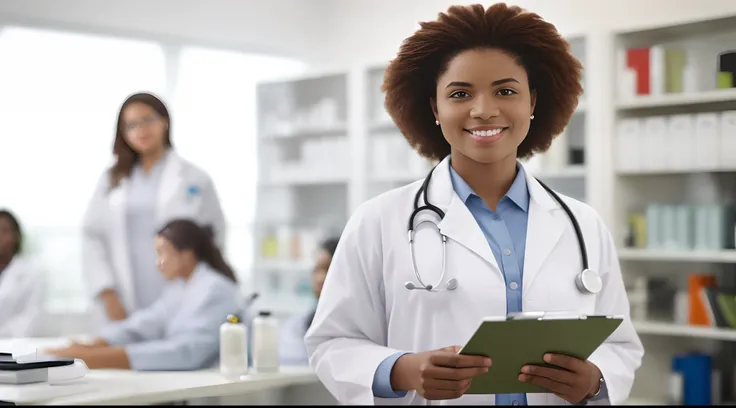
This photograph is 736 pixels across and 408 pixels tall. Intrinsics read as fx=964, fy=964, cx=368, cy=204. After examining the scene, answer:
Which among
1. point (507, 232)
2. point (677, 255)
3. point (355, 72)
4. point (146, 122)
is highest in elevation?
point (355, 72)

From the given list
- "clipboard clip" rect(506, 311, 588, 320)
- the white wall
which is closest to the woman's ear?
the white wall

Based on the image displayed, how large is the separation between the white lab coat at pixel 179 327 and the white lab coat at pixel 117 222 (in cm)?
6

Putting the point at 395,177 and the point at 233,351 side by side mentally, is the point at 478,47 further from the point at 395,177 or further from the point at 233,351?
the point at 395,177

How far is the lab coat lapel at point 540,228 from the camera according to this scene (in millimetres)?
1419

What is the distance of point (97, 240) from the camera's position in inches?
95.1

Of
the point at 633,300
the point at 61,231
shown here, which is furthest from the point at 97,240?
the point at 633,300

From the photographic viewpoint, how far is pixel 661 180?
279 centimetres

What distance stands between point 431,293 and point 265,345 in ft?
3.10

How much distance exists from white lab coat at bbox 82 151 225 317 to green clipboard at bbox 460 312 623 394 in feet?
4.22

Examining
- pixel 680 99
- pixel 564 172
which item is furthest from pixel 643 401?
pixel 680 99

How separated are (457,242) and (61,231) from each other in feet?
4.74

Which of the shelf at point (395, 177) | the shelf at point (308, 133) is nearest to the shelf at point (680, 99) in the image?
the shelf at point (395, 177)

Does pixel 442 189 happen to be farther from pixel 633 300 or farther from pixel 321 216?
pixel 321 216

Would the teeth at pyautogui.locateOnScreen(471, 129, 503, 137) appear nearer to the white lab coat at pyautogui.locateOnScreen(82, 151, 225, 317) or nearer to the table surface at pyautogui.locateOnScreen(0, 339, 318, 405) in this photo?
the table surface at pyautogui.locateOnScreen(0, 339, 318, 405)
